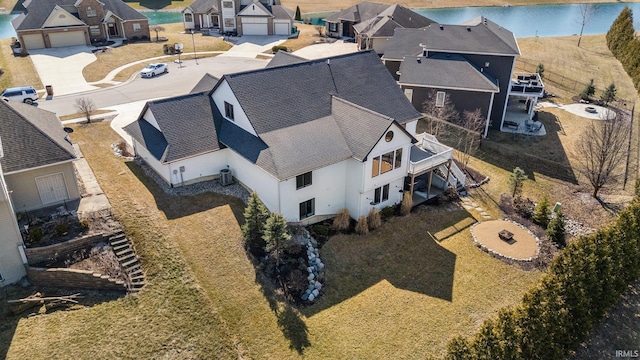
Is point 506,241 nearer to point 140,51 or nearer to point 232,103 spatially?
point 232,103

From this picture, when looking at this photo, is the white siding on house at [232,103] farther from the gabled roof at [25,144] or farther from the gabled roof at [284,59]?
the gabled roof at [25,144]

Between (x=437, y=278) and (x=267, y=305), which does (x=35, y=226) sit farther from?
(x=437, y=278)

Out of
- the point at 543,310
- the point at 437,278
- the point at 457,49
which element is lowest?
the point at 437,278

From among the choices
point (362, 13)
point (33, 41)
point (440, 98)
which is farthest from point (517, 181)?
point (33, 41)

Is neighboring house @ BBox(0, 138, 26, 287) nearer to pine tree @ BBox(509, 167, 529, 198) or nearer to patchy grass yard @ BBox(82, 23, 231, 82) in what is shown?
pine tree @ BBox(509, 167, 529, 198)

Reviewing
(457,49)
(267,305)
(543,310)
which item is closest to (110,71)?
(457,49)
